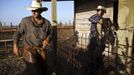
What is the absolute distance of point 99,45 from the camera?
8195 millimetres

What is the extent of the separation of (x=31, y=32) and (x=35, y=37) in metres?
0.15

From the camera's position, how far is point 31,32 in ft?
22.2

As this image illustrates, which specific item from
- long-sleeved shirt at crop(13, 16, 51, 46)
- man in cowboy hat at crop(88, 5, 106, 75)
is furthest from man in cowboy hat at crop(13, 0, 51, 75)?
man in cowboy hat at crop(88, 5, 106, 75)

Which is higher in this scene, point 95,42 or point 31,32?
point 31,32

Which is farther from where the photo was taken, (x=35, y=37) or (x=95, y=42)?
(x=95, y=42)

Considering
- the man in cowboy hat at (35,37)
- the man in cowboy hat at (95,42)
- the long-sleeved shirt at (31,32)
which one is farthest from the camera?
the man in cowboy hat at (95,42)

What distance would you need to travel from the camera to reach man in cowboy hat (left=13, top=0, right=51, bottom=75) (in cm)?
660

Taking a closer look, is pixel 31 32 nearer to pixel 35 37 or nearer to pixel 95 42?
pixel 35 37

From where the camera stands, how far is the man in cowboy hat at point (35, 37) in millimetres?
6597

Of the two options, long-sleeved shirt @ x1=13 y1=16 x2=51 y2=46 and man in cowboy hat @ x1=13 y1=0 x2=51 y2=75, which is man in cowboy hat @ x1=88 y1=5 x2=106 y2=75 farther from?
long-sleeved shirt @ x1=13 y1=16 x2=51 y2=46

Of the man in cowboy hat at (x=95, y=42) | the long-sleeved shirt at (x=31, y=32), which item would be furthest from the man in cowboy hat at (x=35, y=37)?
the man in cowboy hat at (x=95, y=42)

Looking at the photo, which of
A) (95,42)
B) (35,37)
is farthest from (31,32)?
(95,42)

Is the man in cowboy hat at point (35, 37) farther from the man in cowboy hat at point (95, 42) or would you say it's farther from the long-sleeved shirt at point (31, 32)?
the man in cowboy hat at point (95, 42)

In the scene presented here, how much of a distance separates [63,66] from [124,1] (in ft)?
13.2
